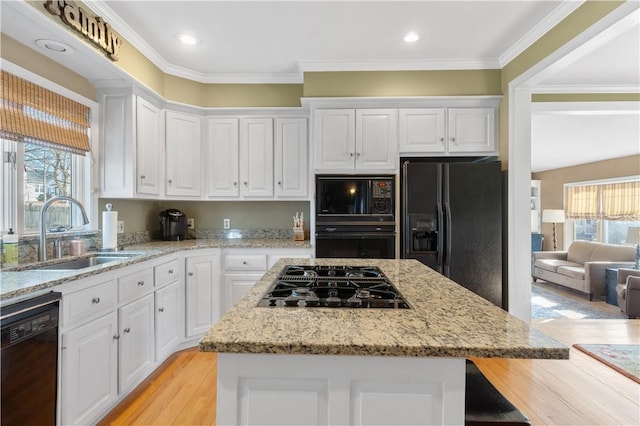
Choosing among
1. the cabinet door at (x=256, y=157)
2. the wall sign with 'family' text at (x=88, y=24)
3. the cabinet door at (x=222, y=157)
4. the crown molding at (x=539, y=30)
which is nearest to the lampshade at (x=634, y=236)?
the crown molding at (x=539, y=30)

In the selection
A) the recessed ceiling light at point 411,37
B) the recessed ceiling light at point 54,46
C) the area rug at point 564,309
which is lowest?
the area rug at point 564,309

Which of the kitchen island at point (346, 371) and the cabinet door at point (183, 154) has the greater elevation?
the cabinet door at point (183, 154)

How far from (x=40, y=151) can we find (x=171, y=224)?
127 centimetres

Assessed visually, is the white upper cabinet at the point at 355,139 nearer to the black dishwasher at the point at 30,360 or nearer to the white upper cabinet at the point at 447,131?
the white upper cabinet at the point at 447,131

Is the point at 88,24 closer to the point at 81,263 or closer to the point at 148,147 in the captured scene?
the point at 148,147

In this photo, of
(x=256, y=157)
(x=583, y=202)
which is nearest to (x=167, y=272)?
(x=256, y=157)

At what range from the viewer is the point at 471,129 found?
3135 millimetres

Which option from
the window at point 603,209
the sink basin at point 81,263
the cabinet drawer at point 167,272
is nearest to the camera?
the sink basin at point 81,263

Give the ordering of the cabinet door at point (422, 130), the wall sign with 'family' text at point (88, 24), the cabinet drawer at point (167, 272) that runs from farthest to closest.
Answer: the cabinet door at point (422, 130) < the cabinet drawer at point (167, 272) < the wall sign with 'family' text at point (88, 24)

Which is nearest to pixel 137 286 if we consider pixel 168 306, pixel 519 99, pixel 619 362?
pixel 168 306

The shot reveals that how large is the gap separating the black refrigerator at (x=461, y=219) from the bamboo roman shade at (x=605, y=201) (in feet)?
18.8

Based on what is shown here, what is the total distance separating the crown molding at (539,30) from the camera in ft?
7.23

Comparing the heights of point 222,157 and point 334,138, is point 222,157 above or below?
below

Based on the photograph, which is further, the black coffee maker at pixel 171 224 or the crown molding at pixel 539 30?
the black coffee maker at pixel 171 224
